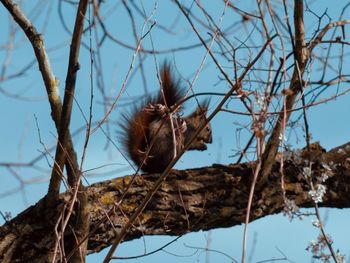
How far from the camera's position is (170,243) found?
2572 mm

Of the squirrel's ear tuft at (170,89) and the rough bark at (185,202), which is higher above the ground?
the squirrel's ear tuft at (170,89)

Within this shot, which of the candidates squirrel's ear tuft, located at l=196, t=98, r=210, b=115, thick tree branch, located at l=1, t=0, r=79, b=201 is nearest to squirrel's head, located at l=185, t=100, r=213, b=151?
squirrel's ear tuft, located at l=196, t=98, r=210, b=115

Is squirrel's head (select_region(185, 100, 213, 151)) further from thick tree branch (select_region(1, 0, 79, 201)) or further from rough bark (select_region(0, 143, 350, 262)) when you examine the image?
thick tree branch (select_region(1, 0, 79, 201))

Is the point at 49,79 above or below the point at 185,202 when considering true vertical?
above

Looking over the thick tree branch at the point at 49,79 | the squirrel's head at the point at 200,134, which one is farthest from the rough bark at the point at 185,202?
the squirrel's head at the point at 200,134

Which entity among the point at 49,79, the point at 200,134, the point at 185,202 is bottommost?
the point at 185,202

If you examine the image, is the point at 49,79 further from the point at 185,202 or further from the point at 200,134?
the point at 200,134

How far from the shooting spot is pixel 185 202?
324cm

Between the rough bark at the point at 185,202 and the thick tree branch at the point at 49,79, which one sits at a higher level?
the thick tree branch at the point at 49,79

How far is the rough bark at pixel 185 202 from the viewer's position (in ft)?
10.1

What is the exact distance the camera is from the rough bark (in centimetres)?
308

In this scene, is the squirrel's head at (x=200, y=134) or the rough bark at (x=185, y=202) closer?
the rough bark at (x=185, y=202)

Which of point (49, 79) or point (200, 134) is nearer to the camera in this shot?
point (49, 79)

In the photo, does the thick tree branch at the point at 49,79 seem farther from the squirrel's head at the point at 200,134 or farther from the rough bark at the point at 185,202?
the squirrel's head at the point at 200,134
